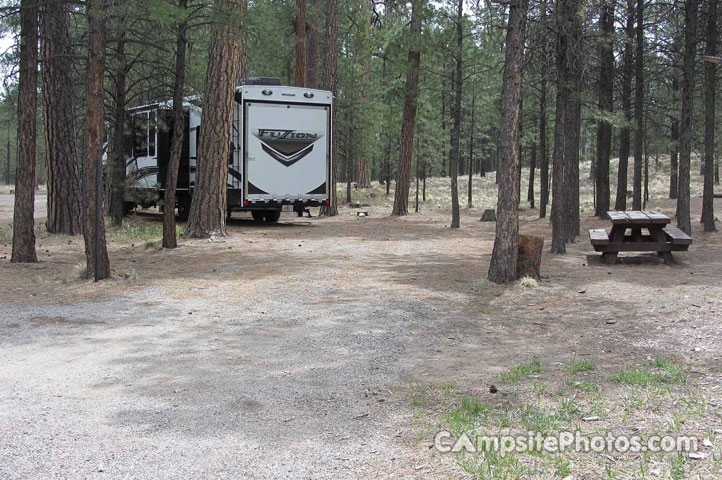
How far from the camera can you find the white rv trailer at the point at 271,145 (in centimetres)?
1698

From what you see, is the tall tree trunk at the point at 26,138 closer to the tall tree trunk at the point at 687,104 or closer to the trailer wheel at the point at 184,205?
the trailer wheel at the point at 184,205

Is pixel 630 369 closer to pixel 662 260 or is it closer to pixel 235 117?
pixel 662 260

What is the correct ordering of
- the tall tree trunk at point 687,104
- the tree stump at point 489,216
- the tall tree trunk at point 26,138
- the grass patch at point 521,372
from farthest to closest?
the tree stump at point 489,216 → the tall tree trunk at point 687,104 → the tall tree trunk at point 26,138 → the grass patch at point 521,372

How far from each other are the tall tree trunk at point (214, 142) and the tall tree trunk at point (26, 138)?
456cm

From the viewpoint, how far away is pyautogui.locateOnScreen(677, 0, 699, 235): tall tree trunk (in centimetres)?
1489

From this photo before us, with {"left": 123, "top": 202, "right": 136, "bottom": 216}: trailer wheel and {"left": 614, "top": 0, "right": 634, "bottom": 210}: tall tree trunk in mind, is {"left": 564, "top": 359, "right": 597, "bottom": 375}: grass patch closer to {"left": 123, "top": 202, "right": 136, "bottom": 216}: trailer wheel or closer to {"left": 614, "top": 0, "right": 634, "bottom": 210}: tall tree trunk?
{"left": 614, "top": 0, "right": 634, "bottom": 210}: tall tree trunk

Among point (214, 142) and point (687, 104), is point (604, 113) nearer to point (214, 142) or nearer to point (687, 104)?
point (687, 104)

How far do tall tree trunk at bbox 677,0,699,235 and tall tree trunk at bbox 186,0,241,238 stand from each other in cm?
1021

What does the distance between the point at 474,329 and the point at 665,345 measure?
1.78 metres

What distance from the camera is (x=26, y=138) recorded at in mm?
10547

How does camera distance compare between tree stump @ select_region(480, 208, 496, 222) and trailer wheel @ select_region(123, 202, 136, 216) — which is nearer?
trailer wheel @ select_region(123, 202, 136, 216)

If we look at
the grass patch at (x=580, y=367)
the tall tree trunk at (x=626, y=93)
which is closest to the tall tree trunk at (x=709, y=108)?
the tall tree trunk at (x=626, y=93)

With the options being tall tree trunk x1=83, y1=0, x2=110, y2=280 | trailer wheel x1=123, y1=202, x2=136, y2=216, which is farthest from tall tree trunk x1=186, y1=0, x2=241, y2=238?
trailer wheel x1=123, y1=202, x2=136, y2=216

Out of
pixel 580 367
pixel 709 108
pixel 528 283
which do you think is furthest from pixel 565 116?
pixel 580 367
